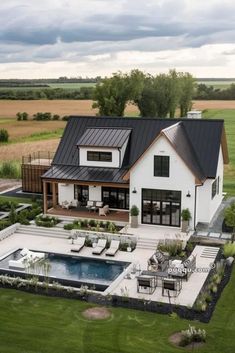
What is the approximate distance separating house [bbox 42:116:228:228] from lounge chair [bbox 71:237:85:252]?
4.54 metres

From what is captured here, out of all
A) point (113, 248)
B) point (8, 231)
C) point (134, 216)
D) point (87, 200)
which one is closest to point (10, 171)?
point (87, 200)

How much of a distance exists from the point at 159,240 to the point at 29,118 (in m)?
86.8

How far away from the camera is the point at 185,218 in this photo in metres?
30.7

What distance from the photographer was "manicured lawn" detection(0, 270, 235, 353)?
1798cm

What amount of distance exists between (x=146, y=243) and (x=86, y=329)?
10567 millimetres

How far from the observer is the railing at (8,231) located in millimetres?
30812

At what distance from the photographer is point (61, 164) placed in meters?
36.0

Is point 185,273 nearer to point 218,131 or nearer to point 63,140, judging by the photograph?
point 218,131

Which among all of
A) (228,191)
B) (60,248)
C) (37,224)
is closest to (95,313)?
(60,248)

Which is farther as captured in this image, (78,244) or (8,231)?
(8,231)

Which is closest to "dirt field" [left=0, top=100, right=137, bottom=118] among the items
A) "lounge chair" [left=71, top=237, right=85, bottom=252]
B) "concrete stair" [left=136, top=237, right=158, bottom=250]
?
"lounge chair" [left=71, top=237, right=85, bottom=252]

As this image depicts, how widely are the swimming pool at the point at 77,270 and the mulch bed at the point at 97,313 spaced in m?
2.30

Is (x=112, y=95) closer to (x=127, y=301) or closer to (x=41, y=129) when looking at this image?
(x=41, y=129)

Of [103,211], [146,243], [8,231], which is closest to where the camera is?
[146,243]
